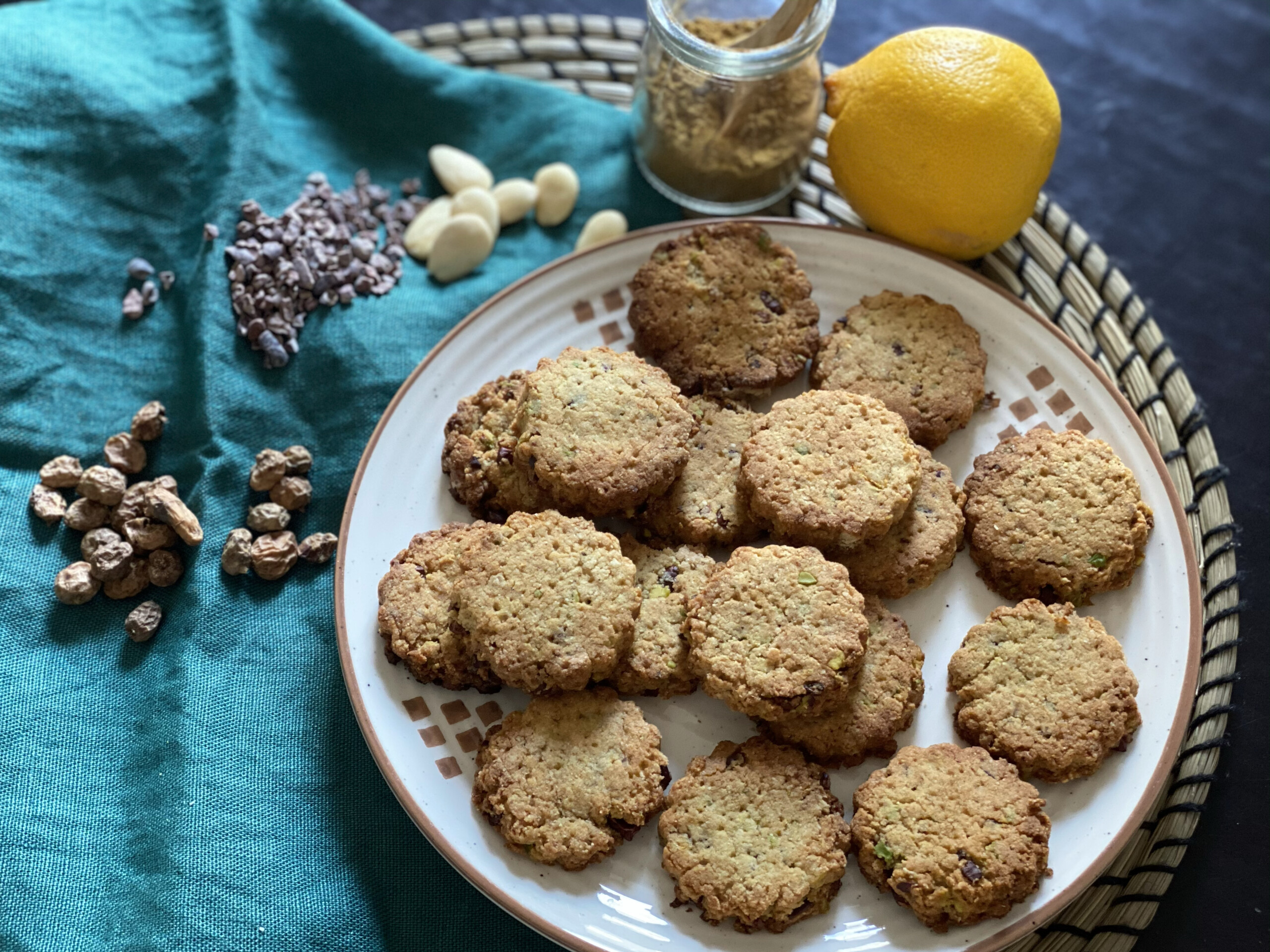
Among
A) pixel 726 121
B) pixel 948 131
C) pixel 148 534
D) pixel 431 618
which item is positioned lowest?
pixel 148 534

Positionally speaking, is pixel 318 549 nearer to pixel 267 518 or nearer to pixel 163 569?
pixel 267 518

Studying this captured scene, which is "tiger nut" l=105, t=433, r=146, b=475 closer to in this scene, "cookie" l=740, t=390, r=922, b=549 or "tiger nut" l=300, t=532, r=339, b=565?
"tiger nut" l=300, t=532, r=339, b=565

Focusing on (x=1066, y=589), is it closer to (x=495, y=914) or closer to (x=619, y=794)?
(x=619, y=794)

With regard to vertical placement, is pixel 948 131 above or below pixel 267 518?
above

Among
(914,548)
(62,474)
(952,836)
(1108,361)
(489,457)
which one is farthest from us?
(1108,361)

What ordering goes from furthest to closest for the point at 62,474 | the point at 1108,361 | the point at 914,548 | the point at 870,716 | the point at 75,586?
the point at 1108,361 < the point at 62,474 < the point at 75,586 < the point at 914,548 < the point at 870,716

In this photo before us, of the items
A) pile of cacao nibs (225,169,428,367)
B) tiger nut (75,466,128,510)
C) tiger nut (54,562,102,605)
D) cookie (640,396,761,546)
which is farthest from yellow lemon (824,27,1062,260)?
tiger nut (54,562,102,605)

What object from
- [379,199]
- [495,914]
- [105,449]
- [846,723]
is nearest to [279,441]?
[105,449]

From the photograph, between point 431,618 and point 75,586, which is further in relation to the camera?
point 75,586

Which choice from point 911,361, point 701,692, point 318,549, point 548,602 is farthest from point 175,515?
point 911,361
